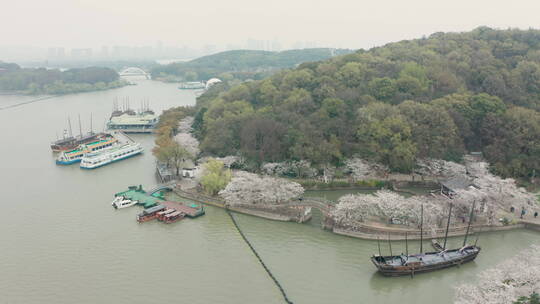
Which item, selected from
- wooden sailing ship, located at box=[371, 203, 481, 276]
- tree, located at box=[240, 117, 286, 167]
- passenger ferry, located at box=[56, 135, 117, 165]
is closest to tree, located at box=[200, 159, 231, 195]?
tree, located at box=[240, 117, 286, 167]

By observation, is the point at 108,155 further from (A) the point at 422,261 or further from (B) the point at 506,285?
(B) the point at 506,285

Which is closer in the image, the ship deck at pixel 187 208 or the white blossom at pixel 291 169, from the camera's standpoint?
the ship deck at pixel 187 208

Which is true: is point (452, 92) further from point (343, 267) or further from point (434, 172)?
point (343, 267)

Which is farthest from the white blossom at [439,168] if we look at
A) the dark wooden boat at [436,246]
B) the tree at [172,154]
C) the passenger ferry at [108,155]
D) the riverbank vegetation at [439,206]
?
the passenger ferry at [108,155]

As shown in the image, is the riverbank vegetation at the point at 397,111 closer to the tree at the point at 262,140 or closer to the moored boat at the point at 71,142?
the tree at the point at 262,140

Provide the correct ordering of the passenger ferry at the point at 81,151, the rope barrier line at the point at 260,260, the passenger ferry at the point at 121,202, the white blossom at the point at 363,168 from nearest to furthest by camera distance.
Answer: the rope barrier line at the point at 260,260, the passenger ferry at the point at 121,202, the white blossom at the point at 363,168, the passenger ferry at the point at 81,151
